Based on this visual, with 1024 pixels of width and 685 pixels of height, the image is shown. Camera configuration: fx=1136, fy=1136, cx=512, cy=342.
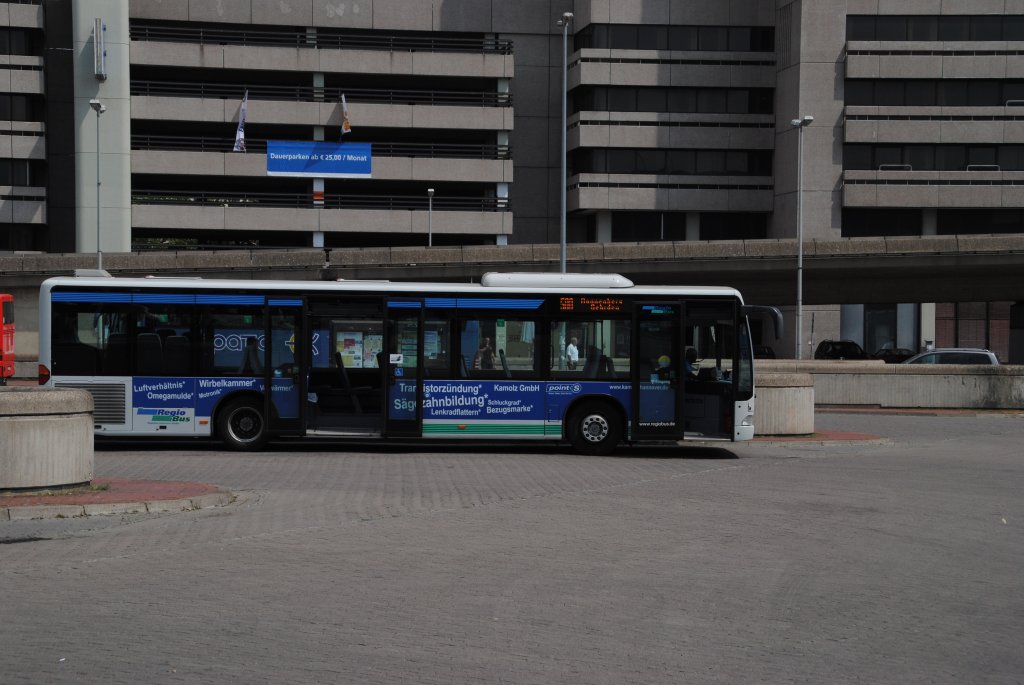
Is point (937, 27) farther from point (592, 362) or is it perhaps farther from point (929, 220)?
point (592, 362)

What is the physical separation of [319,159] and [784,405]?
5148 centimetres

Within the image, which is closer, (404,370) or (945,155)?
(404,370)

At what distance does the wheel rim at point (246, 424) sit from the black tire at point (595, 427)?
533 cm

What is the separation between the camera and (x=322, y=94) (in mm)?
71000

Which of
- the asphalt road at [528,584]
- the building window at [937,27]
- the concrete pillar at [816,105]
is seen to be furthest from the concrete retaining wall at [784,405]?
the building window at [937,27]

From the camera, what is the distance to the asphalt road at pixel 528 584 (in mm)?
6340

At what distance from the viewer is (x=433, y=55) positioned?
7088cm

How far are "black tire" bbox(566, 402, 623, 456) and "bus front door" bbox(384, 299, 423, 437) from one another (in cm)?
267

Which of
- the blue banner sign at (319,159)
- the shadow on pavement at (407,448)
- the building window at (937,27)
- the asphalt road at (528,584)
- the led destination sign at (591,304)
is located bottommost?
the shadow on pavement at (407,448)

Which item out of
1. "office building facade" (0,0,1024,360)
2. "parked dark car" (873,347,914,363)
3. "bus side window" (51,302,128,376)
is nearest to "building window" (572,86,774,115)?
"office building facade" (0,0,1024,360)

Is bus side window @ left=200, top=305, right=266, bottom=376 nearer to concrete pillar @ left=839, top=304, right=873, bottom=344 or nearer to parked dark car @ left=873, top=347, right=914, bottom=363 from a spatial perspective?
parked dark car @ left=873, top=347, right=914, bottom=363

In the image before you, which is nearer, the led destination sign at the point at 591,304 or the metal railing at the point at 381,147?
the led destination sign at the point at 591,304

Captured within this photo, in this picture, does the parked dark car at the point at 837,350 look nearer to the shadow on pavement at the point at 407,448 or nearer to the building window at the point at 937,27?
the building window at the point at 937,27

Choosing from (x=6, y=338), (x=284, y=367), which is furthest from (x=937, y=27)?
(x=284, y=367)
